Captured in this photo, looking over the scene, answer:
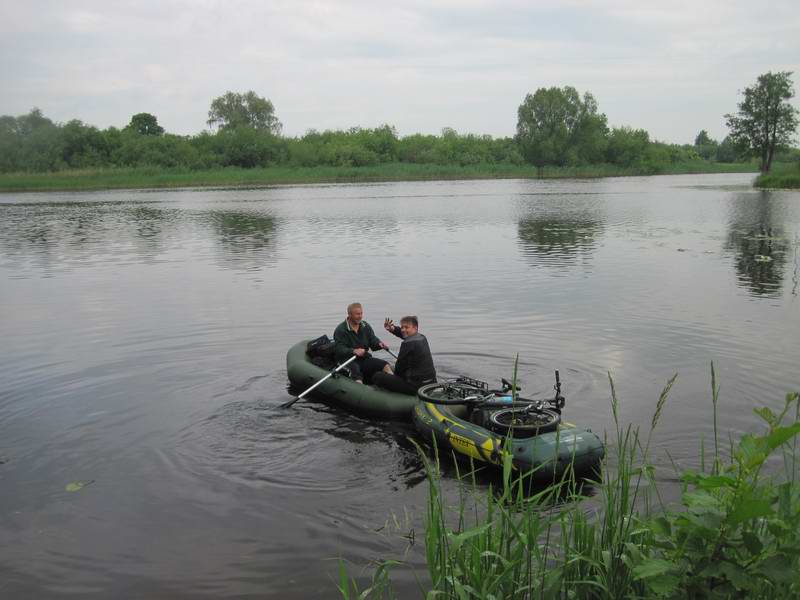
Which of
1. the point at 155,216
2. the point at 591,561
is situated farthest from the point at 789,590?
the point at 155,216

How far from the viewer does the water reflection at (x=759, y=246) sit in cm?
1662

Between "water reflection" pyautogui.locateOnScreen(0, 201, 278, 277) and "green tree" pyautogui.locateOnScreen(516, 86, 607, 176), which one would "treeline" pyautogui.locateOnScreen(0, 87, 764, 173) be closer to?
"green tree" pyautogui.locateOnScreen(516, 86, 607, 176)

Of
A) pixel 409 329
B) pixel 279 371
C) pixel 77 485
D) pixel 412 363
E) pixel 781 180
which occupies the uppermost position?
pixel 781 180

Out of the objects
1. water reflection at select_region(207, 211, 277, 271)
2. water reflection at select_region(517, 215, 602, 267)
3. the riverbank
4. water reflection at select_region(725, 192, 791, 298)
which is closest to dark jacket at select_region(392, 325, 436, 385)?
water reflection at select_region(725, 192, 791, 298)

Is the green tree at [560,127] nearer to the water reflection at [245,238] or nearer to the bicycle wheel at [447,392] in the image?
the water reflection at [245,238]

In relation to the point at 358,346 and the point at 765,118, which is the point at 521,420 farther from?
the point at 765,118

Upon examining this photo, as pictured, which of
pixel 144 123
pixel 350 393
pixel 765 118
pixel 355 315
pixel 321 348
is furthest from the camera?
pixel 144 123

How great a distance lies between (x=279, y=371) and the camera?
35.0ft

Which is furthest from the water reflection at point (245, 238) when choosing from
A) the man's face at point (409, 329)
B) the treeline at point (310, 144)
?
the treeline at point (310, 144)

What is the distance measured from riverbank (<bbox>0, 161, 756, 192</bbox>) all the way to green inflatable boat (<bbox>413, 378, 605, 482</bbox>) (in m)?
61.6

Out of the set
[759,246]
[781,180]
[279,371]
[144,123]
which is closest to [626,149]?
[781,180]

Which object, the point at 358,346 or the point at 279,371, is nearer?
the point at 358,346

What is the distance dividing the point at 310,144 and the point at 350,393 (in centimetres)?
8542

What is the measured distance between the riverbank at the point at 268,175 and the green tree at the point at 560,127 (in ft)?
7.27
